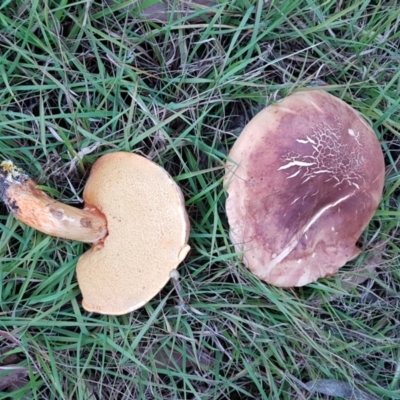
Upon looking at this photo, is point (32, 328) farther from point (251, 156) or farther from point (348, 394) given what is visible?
point (348, 394)

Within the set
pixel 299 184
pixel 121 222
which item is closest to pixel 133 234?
pixel 121 222

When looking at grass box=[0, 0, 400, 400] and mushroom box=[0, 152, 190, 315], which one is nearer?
mushroom box=[0, 152, 190, 315]

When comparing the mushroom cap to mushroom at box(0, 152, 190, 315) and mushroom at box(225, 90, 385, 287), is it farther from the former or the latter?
mushroom at box(225, 90, 385, 287)

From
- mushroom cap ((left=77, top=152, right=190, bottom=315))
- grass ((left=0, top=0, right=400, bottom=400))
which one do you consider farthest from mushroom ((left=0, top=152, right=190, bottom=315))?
grass ((left=0, top=0, right=400, bottom=400))

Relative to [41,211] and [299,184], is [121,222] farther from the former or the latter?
[299,184]

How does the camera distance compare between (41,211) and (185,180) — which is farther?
(185,180)

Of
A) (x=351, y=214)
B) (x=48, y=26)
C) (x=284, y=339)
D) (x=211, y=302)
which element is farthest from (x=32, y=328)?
(x=351, y=214)
